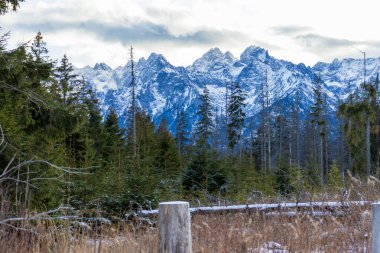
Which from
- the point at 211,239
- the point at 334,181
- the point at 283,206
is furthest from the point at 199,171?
the point at 211,239

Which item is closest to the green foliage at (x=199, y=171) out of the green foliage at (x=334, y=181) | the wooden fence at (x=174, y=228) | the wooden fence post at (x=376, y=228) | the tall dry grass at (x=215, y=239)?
the green foliage at (x=334, y=181)

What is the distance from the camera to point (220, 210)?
9.20 m

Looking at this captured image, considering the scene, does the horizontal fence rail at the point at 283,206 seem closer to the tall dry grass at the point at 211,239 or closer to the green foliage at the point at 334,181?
the tall dry grass at the point at 211,239

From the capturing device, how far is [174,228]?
337 cm

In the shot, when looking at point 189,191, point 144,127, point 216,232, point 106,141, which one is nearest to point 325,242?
point 216,232

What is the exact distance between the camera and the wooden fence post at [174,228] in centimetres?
336

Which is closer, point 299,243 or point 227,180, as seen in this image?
point 299,243

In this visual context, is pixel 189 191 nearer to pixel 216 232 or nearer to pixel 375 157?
pixel 216 232

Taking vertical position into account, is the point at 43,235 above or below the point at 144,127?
below

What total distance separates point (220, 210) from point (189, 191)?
455 centimetres

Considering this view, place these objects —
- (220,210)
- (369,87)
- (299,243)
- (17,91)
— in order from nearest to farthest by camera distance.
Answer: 1. (299,243)
2. (17,91)
3. (220,210)
4. (369,87)

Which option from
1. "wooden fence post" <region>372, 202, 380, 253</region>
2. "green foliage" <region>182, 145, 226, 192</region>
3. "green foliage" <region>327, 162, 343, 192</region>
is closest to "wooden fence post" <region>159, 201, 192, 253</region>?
"wooden fence post" <region>372, 202, 380, 253</region>

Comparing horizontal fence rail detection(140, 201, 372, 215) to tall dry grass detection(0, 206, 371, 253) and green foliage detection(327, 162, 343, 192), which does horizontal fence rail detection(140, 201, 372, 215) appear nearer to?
tall dry grass detection(0, 206, 371, 253)

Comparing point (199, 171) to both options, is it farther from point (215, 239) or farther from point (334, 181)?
point (215, 239)
